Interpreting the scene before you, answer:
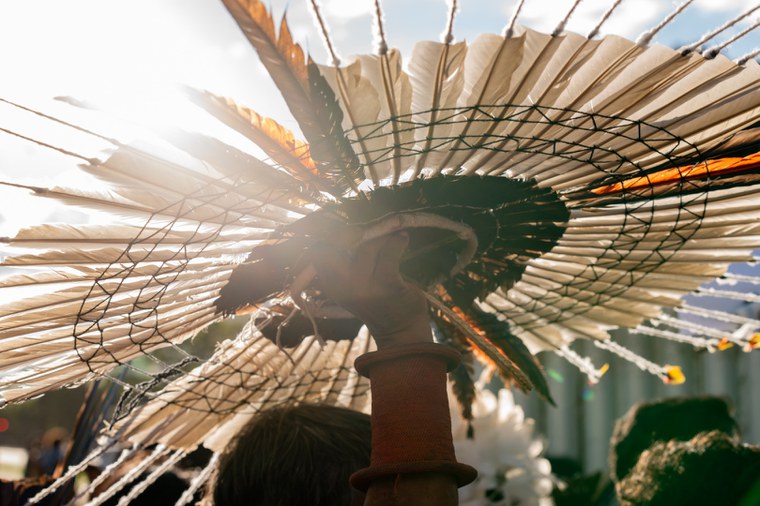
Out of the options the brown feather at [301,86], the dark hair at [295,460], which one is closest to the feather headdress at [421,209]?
the brown feather at [301,86]

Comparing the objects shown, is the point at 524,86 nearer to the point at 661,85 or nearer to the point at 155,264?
the point at 661,85

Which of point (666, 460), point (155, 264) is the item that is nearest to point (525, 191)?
point (155, 264)

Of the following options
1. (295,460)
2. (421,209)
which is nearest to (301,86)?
(421,209)

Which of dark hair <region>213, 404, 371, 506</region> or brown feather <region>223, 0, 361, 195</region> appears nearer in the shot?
brown feather <region>223, 0, 361, 195</region>

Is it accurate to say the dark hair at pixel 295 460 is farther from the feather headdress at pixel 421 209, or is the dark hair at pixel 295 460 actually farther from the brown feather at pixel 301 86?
the brown feather at pixel 301 86

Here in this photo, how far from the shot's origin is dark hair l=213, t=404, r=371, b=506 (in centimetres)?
159

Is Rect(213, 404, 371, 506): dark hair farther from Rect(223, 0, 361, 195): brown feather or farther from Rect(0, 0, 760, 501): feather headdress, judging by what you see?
Rect(223, 0, 361, 195): brown feather

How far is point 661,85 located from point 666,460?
5.95 ft

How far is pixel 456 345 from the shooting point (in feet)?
6.45

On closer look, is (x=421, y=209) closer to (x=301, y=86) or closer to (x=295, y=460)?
(x=301, y=86)

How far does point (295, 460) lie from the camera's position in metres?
1.64

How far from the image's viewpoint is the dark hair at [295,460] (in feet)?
5.22

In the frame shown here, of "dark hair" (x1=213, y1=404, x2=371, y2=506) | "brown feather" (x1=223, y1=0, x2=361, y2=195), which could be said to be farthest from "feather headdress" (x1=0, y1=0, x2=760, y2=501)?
"dark hair" (x1=213, y1=404, x2=371, y2=506)

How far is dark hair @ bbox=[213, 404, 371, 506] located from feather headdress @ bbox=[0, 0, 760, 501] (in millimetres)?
226
